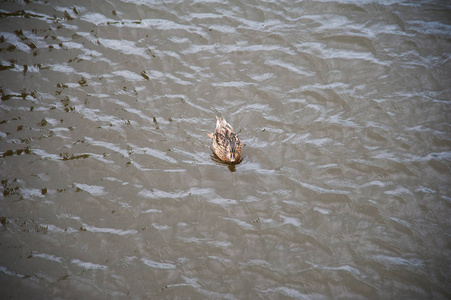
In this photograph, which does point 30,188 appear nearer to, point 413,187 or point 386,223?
point 386,223

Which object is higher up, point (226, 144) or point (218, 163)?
point (226, 144)

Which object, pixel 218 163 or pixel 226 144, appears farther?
pixel 218 163

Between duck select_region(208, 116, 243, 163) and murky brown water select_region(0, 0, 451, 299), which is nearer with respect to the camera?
murky brown water select_region(0, 0, 451, 299)

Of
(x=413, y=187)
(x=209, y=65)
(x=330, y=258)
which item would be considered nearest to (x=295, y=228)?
(x=330, y=258)

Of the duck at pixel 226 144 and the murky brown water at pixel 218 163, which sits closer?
the murky brown water at pixel 218 163
